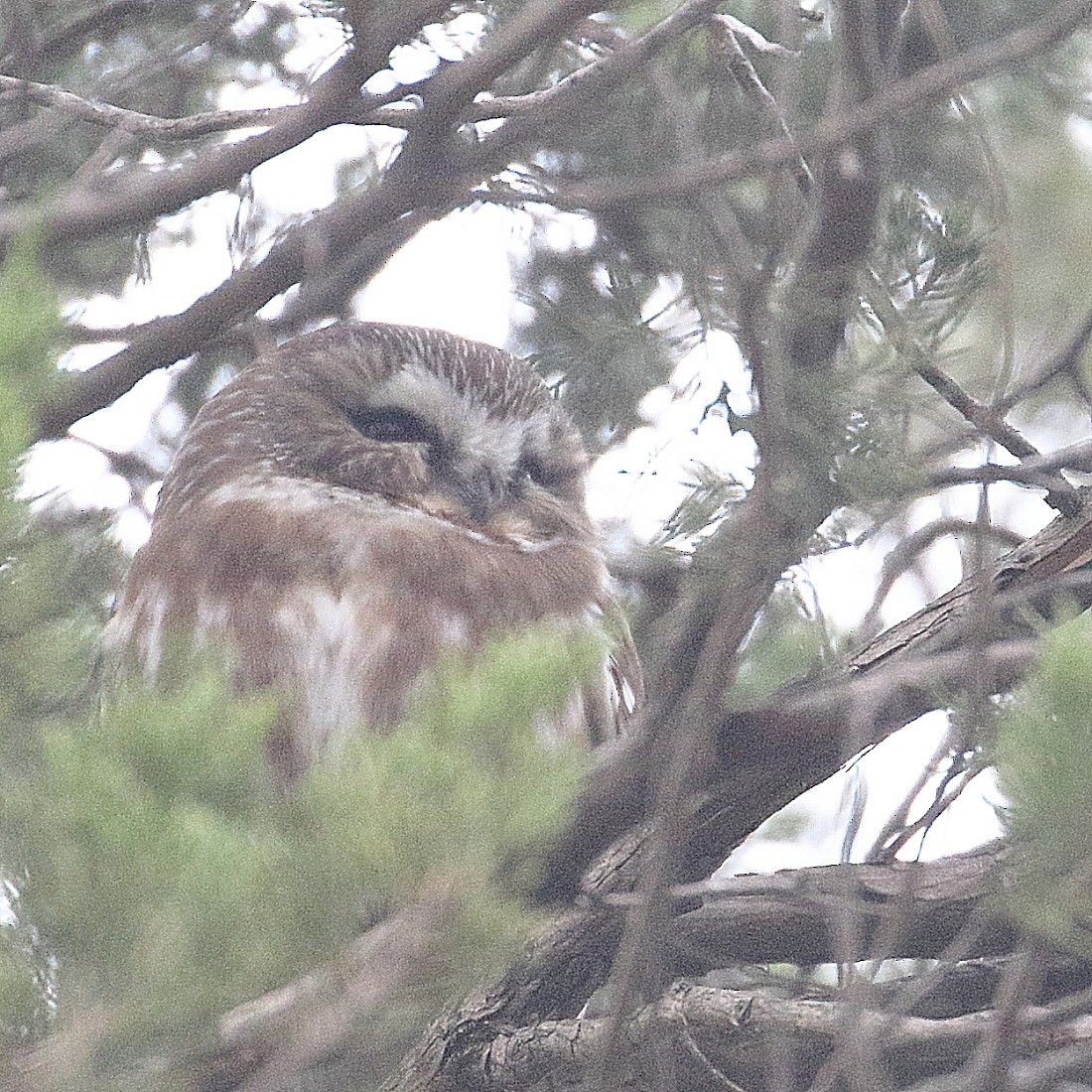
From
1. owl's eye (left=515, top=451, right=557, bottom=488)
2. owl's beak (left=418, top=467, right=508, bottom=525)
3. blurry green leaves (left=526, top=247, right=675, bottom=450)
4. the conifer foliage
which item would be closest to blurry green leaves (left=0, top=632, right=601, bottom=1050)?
the conifer foliage

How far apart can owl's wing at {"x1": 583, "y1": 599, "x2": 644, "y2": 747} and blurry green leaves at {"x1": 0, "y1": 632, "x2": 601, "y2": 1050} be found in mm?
1724

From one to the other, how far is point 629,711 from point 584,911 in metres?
0.86

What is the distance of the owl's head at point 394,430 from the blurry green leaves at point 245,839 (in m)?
1.98

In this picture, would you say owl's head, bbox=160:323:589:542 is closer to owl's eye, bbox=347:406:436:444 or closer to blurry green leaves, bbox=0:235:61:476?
Answer: owl's eye, bbox=347:406:436:444

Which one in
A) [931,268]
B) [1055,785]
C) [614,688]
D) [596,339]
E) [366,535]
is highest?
[596,339]

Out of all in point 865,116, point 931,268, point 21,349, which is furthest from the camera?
point 931,268

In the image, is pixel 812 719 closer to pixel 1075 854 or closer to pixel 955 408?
pixel 955 408

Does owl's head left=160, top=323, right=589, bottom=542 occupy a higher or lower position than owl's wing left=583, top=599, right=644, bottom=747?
higher

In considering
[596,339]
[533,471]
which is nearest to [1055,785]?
[596,339]

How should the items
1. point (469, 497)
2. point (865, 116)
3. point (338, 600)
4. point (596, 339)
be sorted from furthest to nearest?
point (469, 497), point (338, 600), point (596, 339), point (865, 116)

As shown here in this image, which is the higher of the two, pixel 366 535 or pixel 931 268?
pixel 366 535

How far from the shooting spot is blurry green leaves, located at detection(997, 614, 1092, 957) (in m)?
1.63

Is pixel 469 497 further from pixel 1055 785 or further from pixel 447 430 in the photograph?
pixel 1055 785

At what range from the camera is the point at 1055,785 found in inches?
64.6
